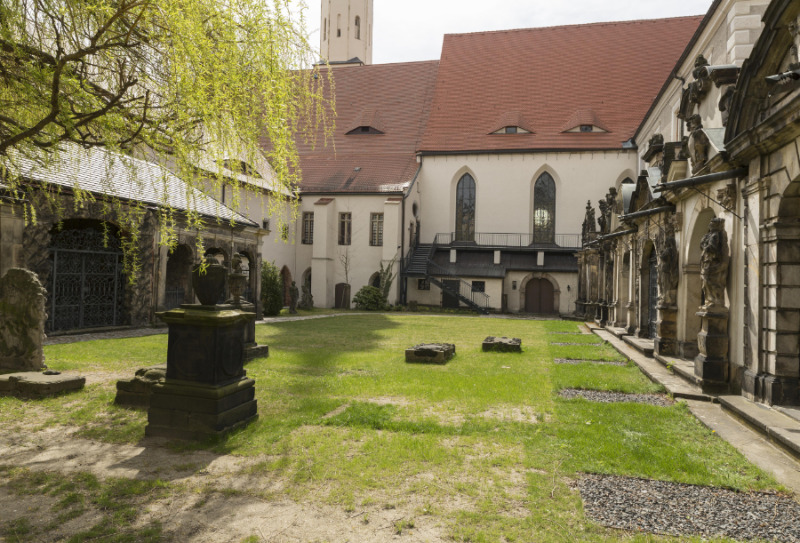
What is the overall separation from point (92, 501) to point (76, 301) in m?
13.1

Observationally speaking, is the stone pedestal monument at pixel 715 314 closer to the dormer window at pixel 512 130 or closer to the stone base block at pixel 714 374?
the stone base block at pixel 714 374

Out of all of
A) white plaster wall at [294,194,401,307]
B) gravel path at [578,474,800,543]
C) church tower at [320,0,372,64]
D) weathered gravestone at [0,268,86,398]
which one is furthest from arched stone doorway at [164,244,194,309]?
church tower at [320,0,372,64]

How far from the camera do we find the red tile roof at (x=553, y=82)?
32.0 metres

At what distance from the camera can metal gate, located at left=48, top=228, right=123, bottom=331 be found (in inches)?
566

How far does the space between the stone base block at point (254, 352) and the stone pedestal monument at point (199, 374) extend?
4735 millimetres

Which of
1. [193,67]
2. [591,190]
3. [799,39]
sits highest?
[591,190]

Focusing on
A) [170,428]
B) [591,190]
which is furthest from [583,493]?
[591,190]

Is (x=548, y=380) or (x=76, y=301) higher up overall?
(x=76, y=301)

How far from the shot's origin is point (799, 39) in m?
6.03

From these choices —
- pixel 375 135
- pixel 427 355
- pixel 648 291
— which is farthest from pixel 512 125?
pixel 427 355

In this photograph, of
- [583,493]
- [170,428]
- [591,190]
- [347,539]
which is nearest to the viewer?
[347,539]

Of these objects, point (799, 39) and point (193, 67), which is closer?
point (193, 67)

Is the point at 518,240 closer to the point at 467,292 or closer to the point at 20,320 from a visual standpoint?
the point at 467,292

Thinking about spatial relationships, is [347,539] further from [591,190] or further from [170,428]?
[591,190]
